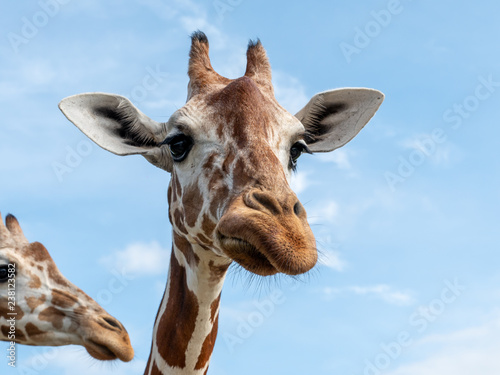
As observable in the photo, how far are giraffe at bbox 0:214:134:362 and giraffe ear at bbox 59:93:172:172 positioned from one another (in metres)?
3.52

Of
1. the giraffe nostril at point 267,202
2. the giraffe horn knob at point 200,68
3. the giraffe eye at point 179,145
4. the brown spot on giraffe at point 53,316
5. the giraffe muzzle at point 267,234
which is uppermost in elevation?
the giraffe horn knob at point 200,68

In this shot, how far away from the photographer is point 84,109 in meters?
5.93

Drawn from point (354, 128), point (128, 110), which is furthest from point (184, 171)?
point (354, 128)

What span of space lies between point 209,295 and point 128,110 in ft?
6.80

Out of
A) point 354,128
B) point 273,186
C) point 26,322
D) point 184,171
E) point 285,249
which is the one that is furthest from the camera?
point 26,322

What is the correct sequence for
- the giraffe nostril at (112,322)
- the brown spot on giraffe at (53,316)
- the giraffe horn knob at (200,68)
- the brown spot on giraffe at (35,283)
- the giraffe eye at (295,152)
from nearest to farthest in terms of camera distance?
1. the giraffe eye at (295,152)
2. the giraffe horn knob at (200,68)
3. the giraffe nostril at (112,322)
4. the brown spot on giraffe at (53,316)
5. the brown spot on giraffe at (35,283)

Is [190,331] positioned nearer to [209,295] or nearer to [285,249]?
[209,295]

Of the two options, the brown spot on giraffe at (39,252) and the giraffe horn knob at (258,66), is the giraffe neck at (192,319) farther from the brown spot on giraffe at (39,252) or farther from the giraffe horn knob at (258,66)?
the brown spot on giraffe at (39,252)

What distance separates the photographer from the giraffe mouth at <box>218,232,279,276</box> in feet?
14.1

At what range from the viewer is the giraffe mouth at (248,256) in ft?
14.1

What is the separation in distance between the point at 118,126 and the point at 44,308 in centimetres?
424

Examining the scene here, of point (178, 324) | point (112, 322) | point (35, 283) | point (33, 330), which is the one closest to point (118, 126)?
point (178, 324)

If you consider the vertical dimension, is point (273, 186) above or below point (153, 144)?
below

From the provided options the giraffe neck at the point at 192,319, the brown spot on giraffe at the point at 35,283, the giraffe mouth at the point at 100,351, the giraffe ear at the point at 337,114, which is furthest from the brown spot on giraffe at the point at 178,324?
the brown spot on giraffe at the point at 35,283
